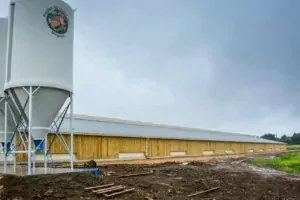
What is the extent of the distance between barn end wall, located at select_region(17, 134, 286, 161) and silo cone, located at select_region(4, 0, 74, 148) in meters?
4.99

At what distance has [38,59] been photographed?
11.0 meters

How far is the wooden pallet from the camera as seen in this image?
9336mm

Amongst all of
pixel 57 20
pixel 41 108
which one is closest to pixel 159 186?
pixel 41 108

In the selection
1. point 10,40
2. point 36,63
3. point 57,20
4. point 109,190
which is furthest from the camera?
point 57,20

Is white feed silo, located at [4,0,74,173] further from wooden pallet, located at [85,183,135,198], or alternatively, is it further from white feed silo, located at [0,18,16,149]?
wooden pallet, located at [85,183,135,198]

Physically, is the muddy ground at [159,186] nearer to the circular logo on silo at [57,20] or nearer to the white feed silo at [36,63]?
the white feed silo at [36,63]

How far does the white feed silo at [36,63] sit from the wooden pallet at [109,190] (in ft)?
10.6

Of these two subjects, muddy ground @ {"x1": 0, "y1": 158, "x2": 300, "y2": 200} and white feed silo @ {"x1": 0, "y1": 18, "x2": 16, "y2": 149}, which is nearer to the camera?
muddy ground @ {"x1": 0, "y1": 158, "x2": 300, "y2": 200}

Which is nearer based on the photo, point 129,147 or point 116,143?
point 116,143

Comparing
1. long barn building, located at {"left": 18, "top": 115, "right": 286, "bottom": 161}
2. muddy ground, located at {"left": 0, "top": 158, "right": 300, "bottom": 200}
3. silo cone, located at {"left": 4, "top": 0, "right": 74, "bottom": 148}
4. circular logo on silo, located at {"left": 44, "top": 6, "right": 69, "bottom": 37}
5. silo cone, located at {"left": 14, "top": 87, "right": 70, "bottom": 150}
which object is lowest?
muddy ground, located at {"left": 0, "top": 158, "right": 300, "bottom": 200}

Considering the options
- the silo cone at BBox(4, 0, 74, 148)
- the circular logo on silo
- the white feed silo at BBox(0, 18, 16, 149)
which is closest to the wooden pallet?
the silo cone at BBox(4, 0, 74, 148)

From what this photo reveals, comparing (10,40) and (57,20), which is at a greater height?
(57,20)

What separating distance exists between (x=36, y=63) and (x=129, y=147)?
11546 mm

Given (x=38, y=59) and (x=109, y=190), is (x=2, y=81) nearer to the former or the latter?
(x=38, y=59)
